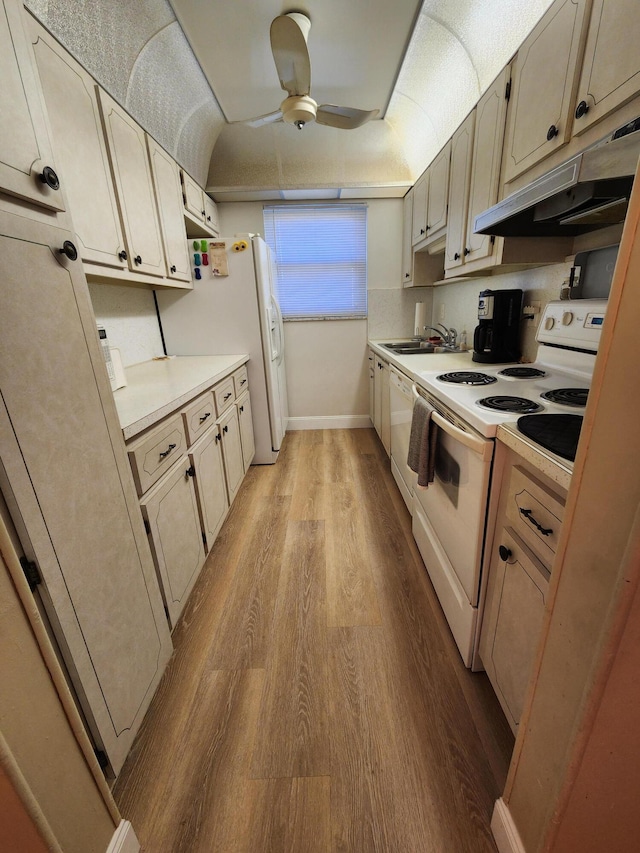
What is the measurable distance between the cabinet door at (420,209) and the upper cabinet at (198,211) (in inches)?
69.0

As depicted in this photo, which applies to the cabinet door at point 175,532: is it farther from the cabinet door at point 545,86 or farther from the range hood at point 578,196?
the cabinet door at point 545,86

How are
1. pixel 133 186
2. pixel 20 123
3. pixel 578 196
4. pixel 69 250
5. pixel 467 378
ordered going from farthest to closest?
pixel 133 186, pixel 467 378, pixel 578 196, pixel 69 250, pixel 20 123

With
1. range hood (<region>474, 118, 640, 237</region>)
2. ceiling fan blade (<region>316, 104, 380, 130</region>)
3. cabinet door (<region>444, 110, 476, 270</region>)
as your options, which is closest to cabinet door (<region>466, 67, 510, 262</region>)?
cabinet door (<region>444, 110, 476, 270</region>)

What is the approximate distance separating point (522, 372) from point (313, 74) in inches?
95.9

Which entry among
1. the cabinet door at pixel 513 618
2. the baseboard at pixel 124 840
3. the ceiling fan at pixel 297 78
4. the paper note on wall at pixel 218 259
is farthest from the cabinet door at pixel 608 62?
the baseboard at pixel 124 840

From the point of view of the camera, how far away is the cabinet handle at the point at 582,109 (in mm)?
1091

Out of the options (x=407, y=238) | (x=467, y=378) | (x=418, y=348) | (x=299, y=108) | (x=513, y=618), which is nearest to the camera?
(x=513, y=618)

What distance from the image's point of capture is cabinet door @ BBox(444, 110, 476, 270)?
188cm

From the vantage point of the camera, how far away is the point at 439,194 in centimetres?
235

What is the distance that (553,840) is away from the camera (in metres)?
0.64

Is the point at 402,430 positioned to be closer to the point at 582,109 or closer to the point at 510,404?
the point at 510,404

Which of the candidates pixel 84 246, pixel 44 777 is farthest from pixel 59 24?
pixel 44 777

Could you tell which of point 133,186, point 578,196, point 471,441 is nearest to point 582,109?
point 578,196

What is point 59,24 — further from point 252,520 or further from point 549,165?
point 252,520
